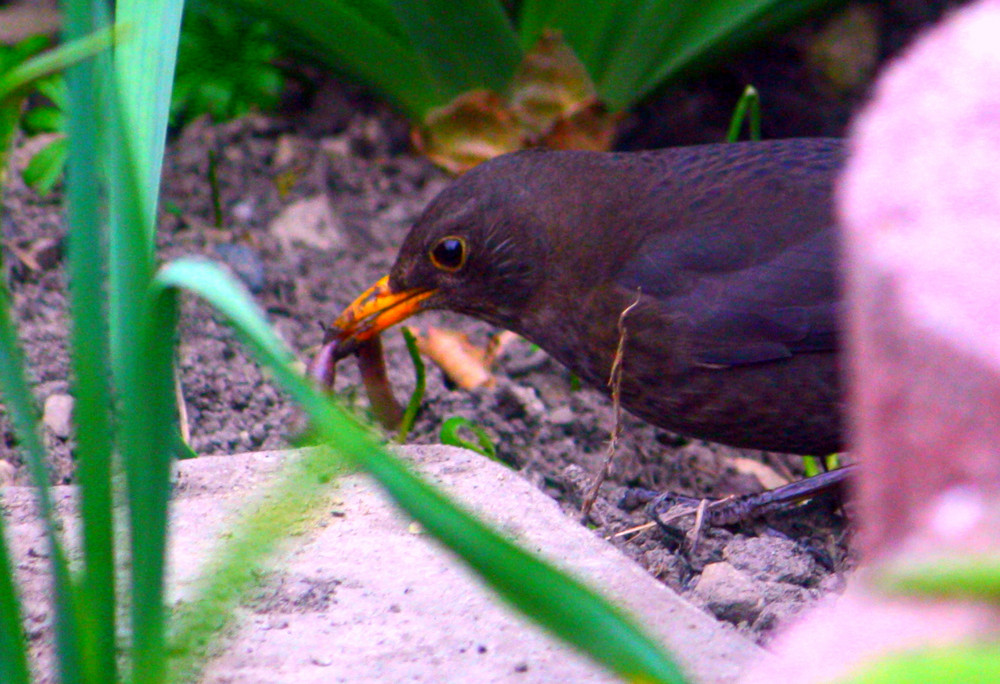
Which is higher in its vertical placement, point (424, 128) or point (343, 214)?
point (424, 128)

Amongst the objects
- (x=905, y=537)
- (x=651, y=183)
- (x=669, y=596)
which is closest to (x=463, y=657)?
(x=669, y=596)

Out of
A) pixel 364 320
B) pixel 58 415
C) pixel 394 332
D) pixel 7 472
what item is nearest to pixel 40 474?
pixel 7 472

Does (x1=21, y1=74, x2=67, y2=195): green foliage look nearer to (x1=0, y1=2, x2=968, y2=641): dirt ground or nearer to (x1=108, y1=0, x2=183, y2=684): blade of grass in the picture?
(x1=0, y1=2, x2=968, y2=641): dirt ground

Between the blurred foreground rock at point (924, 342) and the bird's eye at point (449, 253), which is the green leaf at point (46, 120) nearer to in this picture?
the bird's eye at point (449, 253)

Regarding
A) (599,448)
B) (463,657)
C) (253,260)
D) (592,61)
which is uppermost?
(592,61)

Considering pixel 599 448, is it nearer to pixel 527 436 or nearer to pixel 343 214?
pixel 527 436
